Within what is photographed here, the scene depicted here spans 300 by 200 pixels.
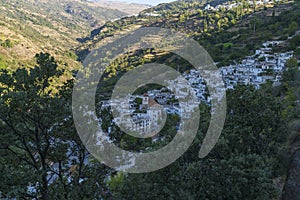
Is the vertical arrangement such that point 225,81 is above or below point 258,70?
below

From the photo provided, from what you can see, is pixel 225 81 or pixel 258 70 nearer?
pixel 225 81

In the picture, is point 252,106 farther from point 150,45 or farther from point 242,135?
point 150,45

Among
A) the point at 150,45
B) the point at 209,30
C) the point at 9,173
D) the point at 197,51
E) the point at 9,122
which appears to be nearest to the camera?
the point at 9,173

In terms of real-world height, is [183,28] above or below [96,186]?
above

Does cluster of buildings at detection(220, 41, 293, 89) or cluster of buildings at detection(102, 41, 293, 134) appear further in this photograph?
cluster of buildings at detection(220, 41, 293, 89)

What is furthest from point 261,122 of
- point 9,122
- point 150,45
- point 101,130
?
point 150,45

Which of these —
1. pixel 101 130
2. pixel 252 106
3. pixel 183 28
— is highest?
pixel 183 28

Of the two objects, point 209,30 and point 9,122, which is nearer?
point 9,122

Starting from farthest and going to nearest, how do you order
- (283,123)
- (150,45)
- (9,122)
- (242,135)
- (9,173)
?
(150,45) → (283,123) → (242,135) → (9,122) → (9,173)

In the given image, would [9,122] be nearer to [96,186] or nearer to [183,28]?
[96,186]

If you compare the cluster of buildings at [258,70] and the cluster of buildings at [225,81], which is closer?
the cluster of buildings at [225,81]
